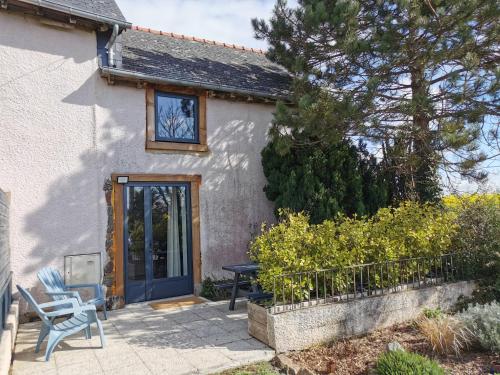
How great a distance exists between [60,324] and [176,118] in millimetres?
4989

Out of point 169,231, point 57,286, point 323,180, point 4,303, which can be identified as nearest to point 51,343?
point 4,303

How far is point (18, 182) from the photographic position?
22.0 feet

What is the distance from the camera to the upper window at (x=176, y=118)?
8.30m

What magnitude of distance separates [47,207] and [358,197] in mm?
6781

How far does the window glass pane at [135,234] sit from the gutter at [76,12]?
3.39 meters

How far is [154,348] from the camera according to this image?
5.20m

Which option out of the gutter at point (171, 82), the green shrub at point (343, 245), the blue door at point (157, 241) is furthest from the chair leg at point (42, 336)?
the gutter at point (171, 82)

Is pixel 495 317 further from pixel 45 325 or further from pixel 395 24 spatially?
pixel 45 325

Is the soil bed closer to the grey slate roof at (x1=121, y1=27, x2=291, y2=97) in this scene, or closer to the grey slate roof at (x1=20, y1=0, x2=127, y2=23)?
the grey slate roof at (x1=121, y1=27, x2=291, y2=97)

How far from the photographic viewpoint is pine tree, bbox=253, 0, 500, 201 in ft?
22.9

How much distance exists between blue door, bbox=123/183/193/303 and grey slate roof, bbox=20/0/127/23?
349cm

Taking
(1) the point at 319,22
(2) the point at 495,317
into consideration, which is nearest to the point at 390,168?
(1) the point at 319,22

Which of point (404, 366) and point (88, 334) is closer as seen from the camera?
point (404, 366)

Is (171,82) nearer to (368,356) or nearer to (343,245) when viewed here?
(343,245)
